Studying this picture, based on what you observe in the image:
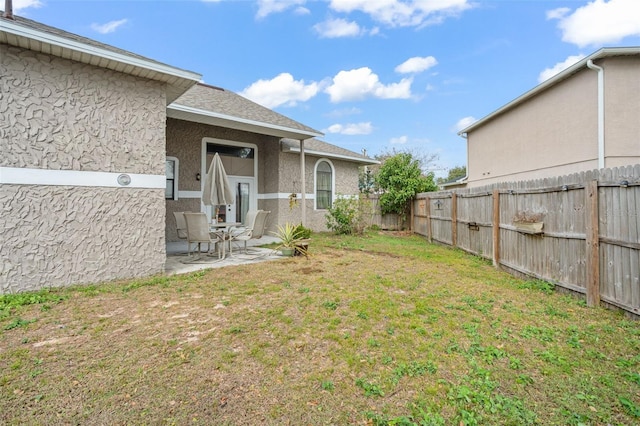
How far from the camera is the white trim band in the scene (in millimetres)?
4691

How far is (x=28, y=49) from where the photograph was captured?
4.76 meters

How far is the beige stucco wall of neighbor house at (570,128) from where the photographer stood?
8.64m

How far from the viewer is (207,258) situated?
7730mm

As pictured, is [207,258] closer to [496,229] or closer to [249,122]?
[249,122]

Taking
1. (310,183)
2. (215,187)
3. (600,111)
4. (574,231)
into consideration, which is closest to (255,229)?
(215,187)

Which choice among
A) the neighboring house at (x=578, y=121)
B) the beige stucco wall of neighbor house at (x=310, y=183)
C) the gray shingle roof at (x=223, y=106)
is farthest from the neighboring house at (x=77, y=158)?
the neighboring house at (x=578, y=121)

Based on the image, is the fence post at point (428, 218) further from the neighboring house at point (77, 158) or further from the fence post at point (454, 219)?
the neighboring house at point (77, 158)

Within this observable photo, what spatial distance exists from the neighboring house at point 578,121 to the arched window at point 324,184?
8.18 metres

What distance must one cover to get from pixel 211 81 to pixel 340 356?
44.2 feet

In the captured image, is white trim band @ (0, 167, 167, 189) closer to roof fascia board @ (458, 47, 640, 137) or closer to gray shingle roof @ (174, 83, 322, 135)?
gray shingle roof @ (174, 83, 322, 135)

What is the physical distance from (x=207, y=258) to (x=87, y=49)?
16.0 ft

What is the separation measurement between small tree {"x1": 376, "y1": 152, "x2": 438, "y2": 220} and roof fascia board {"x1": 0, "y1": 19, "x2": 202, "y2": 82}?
1064 centimetres

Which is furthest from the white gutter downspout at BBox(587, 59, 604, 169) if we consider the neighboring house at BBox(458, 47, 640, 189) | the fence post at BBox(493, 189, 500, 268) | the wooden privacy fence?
the fence post at BBox(493, 189, 500, 268)

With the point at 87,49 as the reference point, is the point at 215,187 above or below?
below
